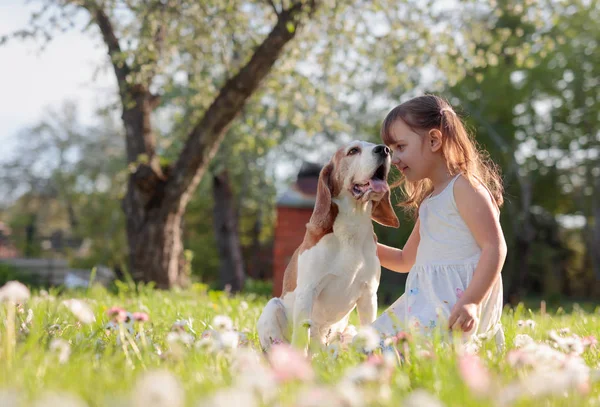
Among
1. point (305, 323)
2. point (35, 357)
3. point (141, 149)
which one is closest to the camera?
point (35, 357)

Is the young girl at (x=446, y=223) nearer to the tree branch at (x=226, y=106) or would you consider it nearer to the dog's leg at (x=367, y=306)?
the dog's leg at (x=367, y=306)

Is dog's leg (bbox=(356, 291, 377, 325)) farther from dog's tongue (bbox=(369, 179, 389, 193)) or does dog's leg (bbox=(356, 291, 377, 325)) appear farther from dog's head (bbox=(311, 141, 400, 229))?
dog's tongue (bbox=(369, 179, 389, 193))

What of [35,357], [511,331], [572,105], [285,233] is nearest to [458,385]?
[35,357]

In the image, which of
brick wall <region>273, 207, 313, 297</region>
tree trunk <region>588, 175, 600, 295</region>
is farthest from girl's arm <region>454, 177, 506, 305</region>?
tree trunk <region>588, 175, 600, 295</region>

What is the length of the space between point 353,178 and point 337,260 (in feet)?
1.58

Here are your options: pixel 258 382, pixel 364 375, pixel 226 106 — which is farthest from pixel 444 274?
pixel 226 106

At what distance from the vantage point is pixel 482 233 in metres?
3.33

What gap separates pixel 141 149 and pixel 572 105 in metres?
17.5

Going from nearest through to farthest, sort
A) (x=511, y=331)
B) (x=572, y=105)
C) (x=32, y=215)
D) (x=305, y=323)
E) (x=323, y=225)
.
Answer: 1. (x=305, y=323)
2. (x=323, y=225)
3. (x=511, y=331)
4. (x=572, y=105)
5. (x=32, y=215)

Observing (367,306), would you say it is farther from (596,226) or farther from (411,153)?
(596,226)

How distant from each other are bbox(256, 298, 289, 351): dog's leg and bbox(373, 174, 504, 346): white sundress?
0.51 m

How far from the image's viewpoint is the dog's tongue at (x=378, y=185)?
353 centimetres

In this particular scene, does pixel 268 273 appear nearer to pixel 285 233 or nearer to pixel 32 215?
pixel 285 233

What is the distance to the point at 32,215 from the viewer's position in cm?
4512
